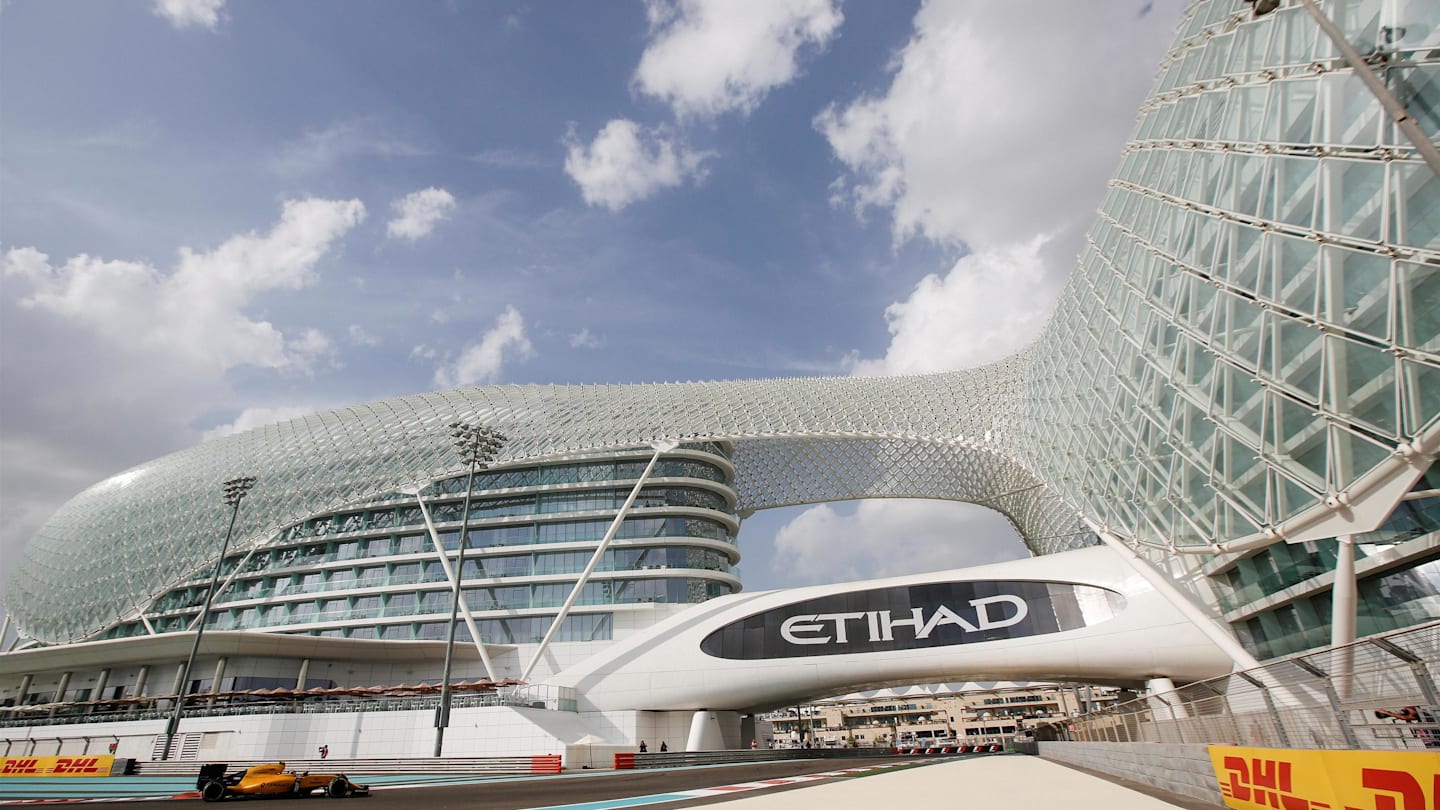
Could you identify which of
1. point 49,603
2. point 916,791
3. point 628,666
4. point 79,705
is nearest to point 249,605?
point 79,705

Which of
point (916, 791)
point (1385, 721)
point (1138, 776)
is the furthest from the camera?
point (1138, 776)

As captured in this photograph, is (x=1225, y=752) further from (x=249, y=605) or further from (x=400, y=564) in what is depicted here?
(x=249, y=605)

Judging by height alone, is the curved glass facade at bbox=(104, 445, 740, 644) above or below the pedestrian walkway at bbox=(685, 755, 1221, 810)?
above

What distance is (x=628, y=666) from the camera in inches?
1654

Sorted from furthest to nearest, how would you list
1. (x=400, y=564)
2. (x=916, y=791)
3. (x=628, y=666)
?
(x=400, y=564)
(x=628, y=666)
(x=916, y=791)

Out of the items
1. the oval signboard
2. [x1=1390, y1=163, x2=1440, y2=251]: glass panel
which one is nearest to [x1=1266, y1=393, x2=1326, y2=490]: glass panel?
[x1=1390, y1=163, x2=1440, y2=251]: glass panel

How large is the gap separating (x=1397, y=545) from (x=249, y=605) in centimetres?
6992

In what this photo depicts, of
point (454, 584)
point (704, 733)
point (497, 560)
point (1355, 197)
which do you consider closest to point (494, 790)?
point (704, 733)

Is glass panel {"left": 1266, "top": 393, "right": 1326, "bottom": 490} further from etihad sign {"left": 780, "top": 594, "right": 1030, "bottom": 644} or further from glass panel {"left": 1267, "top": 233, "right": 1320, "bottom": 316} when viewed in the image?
etihad sign {"left": 780, "top": 594, "right": 1030, "bottom": 644}

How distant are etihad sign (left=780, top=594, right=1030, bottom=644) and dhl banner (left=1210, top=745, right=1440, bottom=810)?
28.1 m

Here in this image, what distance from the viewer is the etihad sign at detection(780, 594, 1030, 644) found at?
36.0 m

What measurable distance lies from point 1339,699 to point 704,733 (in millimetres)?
36525

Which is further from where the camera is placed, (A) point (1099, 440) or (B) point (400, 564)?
(B) point (400, 564)

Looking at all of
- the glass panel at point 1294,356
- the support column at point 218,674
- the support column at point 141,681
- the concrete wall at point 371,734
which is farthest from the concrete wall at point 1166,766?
the support column at point 141,681
